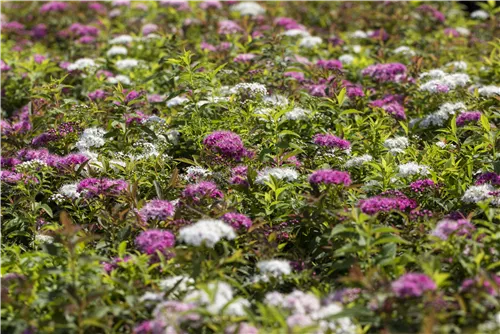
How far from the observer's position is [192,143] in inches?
194

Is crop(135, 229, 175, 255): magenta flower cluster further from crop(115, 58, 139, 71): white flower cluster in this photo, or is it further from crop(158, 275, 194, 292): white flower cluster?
crop(115, 58, 139, 71): white flower cluster

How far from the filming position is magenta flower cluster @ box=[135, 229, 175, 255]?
3.39 metres

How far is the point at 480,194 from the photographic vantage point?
152 inches

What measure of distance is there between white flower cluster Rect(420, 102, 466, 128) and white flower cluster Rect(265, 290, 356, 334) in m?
2.48

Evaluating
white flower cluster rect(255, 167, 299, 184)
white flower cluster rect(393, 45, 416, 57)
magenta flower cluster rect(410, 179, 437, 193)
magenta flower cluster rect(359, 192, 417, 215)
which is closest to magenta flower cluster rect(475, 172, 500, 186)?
magenta flower cluster rect(410, 179, 437, 193)

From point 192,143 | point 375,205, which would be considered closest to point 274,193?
point 375,205

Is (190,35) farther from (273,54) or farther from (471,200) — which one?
(471,200)

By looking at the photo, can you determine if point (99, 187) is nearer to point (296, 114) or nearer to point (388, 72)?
point (296, 114)

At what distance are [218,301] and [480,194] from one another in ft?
5.79

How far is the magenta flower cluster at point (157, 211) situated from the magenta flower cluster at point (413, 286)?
4.35 ft

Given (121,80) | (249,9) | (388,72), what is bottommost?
(249,9)

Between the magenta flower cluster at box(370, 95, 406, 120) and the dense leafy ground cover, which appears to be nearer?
the dense leafy ground cover

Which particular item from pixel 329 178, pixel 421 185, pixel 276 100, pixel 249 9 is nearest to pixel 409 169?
pixel 421 185

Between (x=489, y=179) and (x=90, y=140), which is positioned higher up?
(x=489, y=179)
